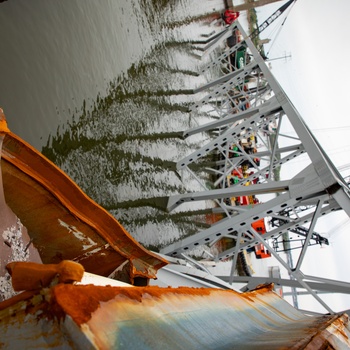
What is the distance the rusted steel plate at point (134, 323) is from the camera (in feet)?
3.30

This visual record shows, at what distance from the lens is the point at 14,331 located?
1147 millimetres

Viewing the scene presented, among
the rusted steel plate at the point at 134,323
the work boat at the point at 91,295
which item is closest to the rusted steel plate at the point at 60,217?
the work boat at the point at 91,295

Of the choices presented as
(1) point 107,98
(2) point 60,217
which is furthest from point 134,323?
(1) point 107,98

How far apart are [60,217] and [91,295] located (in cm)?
142

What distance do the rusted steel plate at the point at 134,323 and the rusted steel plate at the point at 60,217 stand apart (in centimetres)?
105

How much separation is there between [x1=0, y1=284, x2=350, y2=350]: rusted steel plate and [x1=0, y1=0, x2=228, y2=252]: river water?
3.60 metres

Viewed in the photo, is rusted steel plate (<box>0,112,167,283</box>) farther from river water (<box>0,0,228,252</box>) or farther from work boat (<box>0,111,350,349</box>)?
river water (<box>0,0,228,252</box>)

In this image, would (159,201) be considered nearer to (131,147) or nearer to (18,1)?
(131,147)

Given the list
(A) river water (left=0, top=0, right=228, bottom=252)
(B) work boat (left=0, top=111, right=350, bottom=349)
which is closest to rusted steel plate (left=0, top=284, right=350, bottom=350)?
(B) work boat (left=0, top=111, right=350, bottom=349)

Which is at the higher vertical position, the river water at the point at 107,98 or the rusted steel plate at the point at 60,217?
the river water at the point at 107,98

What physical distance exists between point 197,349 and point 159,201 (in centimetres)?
677

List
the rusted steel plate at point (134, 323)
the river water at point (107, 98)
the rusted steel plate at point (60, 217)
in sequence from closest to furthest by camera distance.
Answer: the rusted steel plate at point (134, 323), the rusted steel plate at point (60, 217), the river water at point (107, 98)

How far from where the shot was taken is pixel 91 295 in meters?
1.12

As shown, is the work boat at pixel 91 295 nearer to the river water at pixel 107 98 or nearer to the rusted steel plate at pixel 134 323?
the rusted steel plate at pixel 134 323
